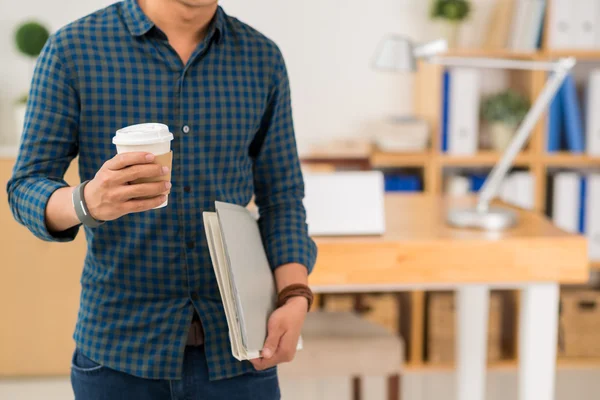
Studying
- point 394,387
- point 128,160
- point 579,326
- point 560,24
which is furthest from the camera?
point 579,326

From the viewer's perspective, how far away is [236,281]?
1033mm

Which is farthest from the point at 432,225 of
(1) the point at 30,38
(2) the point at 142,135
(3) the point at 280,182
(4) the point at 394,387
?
(1) the point at 30,38

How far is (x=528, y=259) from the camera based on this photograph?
1.87m

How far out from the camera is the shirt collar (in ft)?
3.57

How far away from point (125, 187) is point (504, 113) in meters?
2.84

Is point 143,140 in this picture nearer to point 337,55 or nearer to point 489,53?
point 489,53

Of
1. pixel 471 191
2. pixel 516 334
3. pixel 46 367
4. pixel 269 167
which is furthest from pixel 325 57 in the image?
pixel 269 167

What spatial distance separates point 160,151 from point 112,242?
26 cm

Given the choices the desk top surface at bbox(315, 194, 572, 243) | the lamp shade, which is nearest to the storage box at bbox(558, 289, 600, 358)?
the desk top surface at bbox(315, 194, 572, 243)

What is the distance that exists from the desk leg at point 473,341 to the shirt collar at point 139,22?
154 cm

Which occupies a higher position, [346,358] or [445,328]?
[346,358]

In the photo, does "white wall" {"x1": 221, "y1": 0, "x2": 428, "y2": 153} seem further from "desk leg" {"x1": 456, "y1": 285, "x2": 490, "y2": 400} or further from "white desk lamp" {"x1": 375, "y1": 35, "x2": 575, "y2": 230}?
"white desk lamp" {"x1": 375, "y1": 35, "x2": 575, "y2": 230}

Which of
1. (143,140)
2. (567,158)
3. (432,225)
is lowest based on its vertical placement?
(567,158)

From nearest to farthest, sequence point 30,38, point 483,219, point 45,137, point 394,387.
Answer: point 45,137, point 483,219, point 394,387, point 30,38
